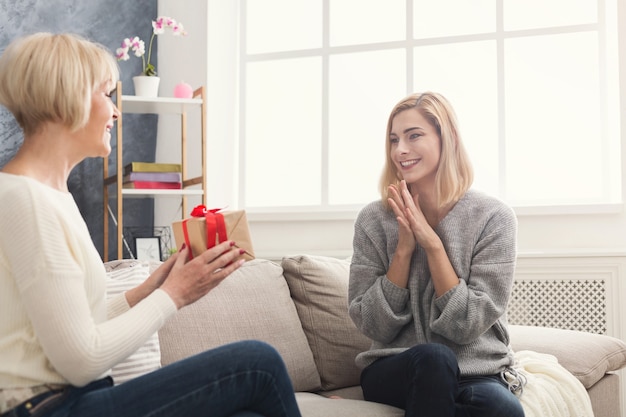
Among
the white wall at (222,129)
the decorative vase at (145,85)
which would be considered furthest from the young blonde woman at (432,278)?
the decorative vase at (145,85)

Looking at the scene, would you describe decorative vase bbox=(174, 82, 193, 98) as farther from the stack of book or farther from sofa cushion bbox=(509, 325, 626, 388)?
sofa cushion bbox=(509, 325, 626, 388)

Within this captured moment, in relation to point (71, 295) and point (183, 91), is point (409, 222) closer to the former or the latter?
point (71, 295)

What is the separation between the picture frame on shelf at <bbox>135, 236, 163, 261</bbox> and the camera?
163 inches

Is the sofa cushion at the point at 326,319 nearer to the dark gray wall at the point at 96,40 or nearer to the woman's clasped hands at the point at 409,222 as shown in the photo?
the woman's clasped hands at the point at 409,222

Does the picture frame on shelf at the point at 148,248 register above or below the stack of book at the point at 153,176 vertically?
below

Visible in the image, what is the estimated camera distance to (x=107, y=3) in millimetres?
4312

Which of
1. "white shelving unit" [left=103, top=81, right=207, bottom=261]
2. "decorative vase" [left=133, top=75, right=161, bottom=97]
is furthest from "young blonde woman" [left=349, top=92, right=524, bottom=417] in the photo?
"decorative vase" [left=133, top=75, right=161, bottom=97]

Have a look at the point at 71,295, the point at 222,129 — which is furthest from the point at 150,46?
the point at 71,295

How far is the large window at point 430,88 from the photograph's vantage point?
12.7 feet

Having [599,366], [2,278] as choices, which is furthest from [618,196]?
[2,278]

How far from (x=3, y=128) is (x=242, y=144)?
126 cm

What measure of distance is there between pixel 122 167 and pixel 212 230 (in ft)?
8.34

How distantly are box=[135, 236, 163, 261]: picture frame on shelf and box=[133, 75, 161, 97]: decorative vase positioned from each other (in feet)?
2.46

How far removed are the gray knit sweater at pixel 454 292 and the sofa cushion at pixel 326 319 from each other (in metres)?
0.22
